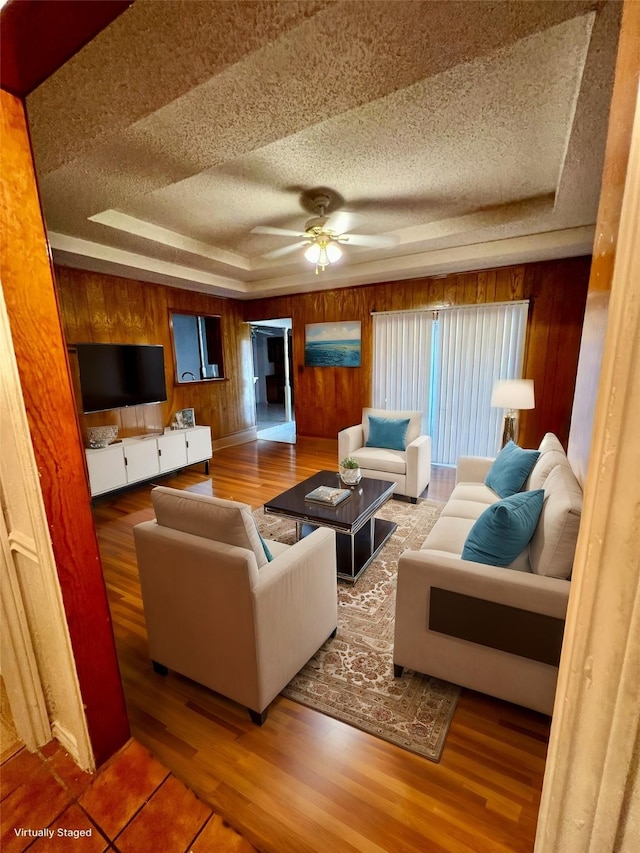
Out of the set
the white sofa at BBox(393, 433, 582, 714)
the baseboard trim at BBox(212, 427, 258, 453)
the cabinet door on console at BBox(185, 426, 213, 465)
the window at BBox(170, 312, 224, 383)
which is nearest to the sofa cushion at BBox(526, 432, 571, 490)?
the white sofa at BBox(393, 433, 582, 714)

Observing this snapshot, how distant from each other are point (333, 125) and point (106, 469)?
355 cm

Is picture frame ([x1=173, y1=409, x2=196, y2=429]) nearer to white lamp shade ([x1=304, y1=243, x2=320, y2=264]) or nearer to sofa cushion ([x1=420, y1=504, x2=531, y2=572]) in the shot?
white lamp shade ([x1=304, y1=243, x2=320, y2=264])

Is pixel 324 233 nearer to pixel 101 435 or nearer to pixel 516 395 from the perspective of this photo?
pixel 516 395

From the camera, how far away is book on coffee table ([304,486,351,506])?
262cm

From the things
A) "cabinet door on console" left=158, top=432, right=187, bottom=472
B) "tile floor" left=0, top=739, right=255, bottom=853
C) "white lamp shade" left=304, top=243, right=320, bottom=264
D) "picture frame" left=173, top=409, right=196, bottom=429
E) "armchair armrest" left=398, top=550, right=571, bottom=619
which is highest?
"white lamp shade" left=304, top=243, right=320, bottom=264

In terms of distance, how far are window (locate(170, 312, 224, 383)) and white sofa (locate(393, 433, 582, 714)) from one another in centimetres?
458

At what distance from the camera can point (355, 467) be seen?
302cm

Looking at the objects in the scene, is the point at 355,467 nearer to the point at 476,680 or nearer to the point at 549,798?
the point at 476,680

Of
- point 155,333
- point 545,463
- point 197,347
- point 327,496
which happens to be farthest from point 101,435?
point 545,463

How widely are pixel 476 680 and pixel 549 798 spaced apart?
1.05 metres

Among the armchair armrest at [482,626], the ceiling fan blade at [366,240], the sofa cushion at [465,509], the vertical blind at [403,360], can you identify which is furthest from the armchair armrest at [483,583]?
the vertical blind at [403,360]

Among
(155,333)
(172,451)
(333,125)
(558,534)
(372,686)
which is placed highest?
(333,125)

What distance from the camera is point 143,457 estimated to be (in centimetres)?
418

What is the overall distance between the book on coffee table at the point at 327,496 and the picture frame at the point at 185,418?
113 inches
